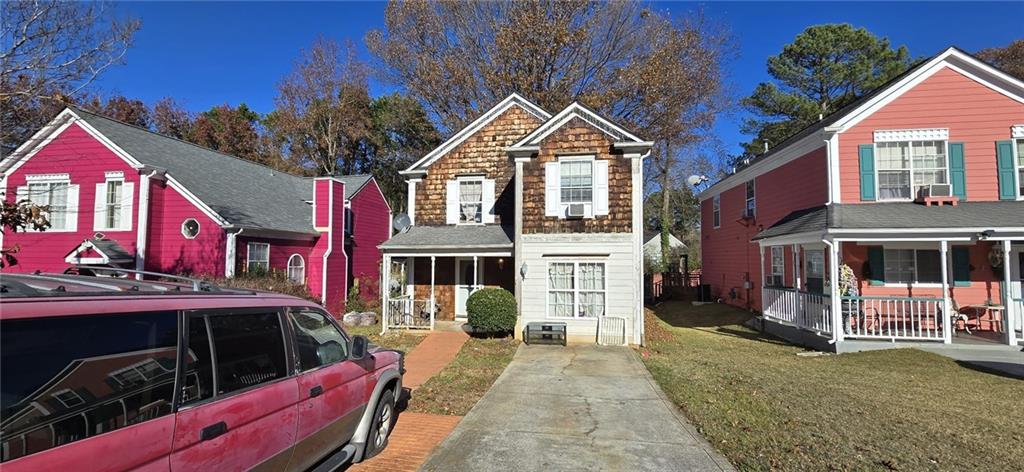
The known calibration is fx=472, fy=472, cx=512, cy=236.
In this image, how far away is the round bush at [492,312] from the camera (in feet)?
41.2

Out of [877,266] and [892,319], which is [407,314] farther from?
[892,319]

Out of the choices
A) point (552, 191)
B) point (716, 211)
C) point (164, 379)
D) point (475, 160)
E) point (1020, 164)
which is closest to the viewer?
point (164, 379)

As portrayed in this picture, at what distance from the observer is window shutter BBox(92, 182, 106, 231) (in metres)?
15.9

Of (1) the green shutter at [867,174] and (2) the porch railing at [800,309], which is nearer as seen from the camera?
(2) the porch railing at [800,309]

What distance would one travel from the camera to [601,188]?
1284 centimetres

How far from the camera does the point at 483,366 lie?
9891 millimetres

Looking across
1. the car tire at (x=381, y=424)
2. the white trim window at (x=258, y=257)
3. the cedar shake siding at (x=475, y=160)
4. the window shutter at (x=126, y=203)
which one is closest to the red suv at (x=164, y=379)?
the car tire at (x=381, y=424)

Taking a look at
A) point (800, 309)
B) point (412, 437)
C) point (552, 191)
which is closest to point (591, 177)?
point (552, 191)

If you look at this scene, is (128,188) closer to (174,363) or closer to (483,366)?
(483,366)

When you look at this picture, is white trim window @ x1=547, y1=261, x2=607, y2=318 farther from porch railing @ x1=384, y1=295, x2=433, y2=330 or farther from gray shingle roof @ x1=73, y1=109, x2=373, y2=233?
gray shingle roof @ x1=73, y1=109, x2=373, y2=233

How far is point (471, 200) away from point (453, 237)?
77.0 inches

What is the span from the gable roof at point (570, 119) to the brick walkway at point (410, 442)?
8095mm

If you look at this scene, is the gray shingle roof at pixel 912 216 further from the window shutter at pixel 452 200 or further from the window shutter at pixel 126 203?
the window shutter at pixel 126 203

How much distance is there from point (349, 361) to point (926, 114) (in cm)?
1579
